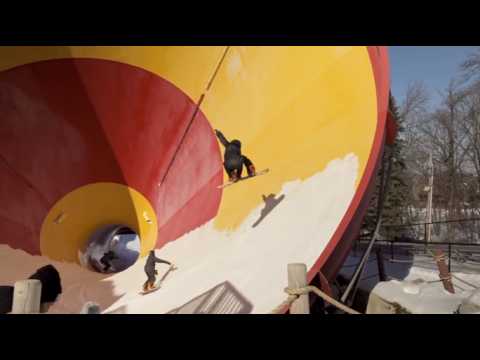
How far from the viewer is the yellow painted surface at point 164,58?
24.0ft

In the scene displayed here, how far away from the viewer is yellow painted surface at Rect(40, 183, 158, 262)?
8039 millimetres

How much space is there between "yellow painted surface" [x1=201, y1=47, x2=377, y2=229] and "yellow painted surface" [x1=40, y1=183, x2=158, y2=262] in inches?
120

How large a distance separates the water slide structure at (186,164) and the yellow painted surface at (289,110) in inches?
1.0

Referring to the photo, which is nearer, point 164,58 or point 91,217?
point 164,58

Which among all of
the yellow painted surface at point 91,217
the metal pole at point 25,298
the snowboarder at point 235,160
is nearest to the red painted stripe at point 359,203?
the snowboarder at point 235,160

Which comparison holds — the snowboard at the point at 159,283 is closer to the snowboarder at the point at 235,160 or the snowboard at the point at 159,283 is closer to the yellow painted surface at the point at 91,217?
the yellow painted surface at the point at 91,217

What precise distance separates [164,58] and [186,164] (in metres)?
2.56

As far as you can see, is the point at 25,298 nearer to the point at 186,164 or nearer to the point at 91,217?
the point at 186,164

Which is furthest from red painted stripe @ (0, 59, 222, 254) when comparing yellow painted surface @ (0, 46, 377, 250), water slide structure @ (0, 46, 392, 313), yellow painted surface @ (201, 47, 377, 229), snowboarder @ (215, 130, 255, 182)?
snowboarder @ (215, 130, 255, 182)

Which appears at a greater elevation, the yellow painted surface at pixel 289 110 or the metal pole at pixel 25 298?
the yellow painted surface at pixel 289 110

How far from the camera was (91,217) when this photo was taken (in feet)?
29.1

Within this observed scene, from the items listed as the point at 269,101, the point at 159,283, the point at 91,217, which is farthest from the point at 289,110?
the point at 91,217

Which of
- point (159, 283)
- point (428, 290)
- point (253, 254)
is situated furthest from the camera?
point (159, 283)
